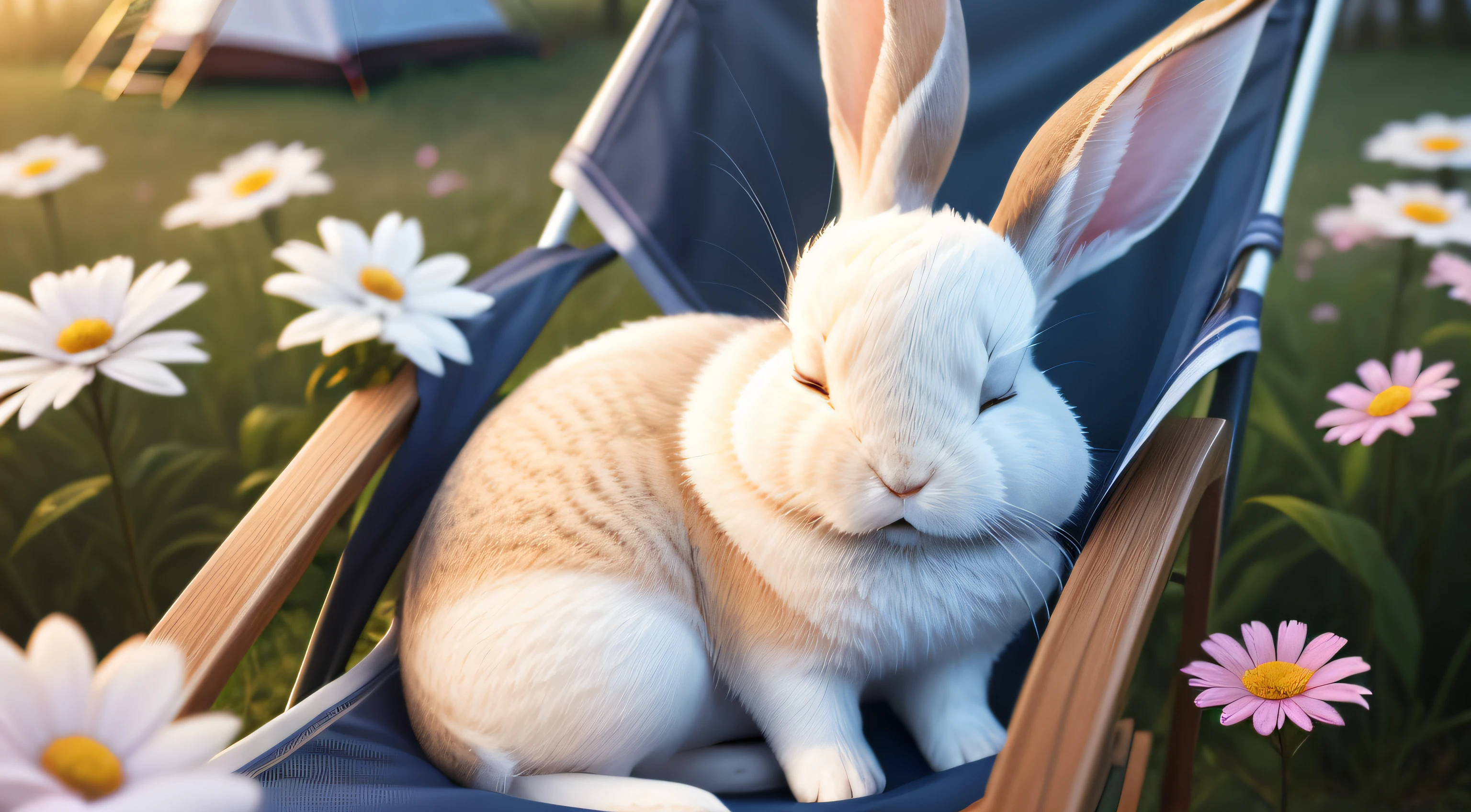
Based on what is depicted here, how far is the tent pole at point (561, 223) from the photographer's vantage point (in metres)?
1.20

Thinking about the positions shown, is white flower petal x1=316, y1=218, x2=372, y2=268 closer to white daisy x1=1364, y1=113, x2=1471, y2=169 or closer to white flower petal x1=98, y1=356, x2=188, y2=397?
white flower petal x1=98, y1=356, x2=188, y2=397

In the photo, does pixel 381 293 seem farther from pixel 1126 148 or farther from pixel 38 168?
pixel 38 168

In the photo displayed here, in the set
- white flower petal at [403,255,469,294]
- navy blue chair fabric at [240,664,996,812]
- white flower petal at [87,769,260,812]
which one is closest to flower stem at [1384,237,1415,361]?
navy blue chair fabric at [240,664,996,812]

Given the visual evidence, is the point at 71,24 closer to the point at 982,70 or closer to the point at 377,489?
the point at 377,489

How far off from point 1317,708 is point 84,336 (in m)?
1.06

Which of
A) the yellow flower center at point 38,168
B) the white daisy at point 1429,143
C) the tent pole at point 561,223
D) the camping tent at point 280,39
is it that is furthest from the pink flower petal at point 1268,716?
the camping tent at point 280,39

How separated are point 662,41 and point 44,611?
4.26ft

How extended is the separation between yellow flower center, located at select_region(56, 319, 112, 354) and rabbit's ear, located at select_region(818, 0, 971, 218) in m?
0.69

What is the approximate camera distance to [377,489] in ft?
3.05

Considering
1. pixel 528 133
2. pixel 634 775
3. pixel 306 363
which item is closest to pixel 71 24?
pixel 528 133

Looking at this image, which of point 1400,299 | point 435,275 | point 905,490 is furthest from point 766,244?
point 1400,299

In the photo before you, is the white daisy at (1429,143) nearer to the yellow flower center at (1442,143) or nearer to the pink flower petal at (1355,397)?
the yellow flower center at (1442,143)

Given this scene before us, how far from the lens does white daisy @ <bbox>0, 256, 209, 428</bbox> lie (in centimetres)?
84

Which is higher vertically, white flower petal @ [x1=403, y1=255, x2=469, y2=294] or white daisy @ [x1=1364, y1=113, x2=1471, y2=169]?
white daisy @ [x1=1364, y1=113, x2=1471, y2=169]
